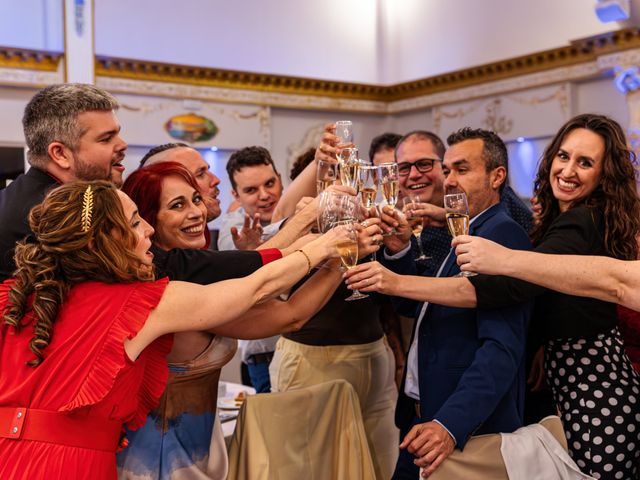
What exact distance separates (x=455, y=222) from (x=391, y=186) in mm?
291

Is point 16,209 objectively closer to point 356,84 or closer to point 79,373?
point 79,373

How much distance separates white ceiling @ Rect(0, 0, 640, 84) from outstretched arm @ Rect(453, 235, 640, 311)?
735cm

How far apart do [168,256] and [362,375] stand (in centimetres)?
118

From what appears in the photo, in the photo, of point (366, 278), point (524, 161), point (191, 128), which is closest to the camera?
point (366, 278)

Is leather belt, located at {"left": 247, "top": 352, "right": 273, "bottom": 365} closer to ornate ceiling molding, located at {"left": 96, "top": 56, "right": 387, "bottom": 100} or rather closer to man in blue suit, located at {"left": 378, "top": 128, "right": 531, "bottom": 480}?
man in blue suit, located at {"left": 378, "top": 128, "right": 531, "bottom": 480}

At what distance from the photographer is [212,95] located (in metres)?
10.5

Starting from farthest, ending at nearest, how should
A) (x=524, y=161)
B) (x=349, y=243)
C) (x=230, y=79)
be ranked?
(x=230, y=79) < (x=524, y=161) < (x=349, y=243)

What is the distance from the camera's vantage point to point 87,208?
1.91m

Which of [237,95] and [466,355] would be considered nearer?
[466,355]

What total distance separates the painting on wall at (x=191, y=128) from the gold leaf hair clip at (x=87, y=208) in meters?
8.42

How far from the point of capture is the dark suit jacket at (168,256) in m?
2.21

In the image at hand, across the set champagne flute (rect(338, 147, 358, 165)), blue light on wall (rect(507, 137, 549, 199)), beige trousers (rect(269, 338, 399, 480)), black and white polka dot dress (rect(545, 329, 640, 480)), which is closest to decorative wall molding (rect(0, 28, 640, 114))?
blue light on wall (rect(507, 137, 549, 199))

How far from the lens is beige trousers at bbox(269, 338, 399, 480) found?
122 inches

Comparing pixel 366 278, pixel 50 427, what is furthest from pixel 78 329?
pixel 366 278
